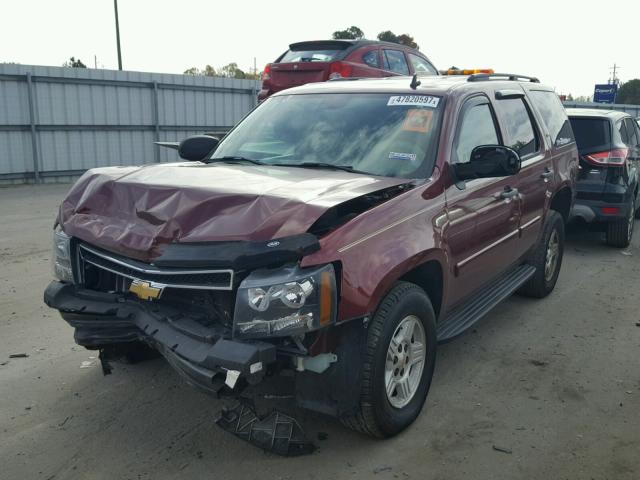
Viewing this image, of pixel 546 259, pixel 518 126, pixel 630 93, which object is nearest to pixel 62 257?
pixel 518 126

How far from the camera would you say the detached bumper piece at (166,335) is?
280 cm

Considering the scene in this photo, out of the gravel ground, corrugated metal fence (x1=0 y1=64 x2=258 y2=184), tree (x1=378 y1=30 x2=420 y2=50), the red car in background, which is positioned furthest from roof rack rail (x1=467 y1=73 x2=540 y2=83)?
tree (x1=378 y1=30 x2=420 y2=50)

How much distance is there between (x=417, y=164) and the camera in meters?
3.94

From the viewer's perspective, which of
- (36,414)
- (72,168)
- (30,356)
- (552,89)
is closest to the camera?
(36,414)

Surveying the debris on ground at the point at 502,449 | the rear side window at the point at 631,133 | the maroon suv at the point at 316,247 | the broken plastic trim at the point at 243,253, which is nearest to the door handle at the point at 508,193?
the maroon suv at the point at 316,247

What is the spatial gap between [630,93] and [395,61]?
66088 mm

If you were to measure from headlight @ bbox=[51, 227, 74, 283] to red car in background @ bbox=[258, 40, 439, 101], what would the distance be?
24.6 ft

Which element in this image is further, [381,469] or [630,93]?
[630,93]

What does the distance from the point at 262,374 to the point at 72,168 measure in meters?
14.2

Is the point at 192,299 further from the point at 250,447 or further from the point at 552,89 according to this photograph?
the point at 552,89

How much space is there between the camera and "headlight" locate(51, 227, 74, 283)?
140 inches

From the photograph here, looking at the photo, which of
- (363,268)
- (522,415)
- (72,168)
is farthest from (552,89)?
(72,168)

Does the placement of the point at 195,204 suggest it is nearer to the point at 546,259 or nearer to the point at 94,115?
the point at 546,259

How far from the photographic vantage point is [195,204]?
321cm
